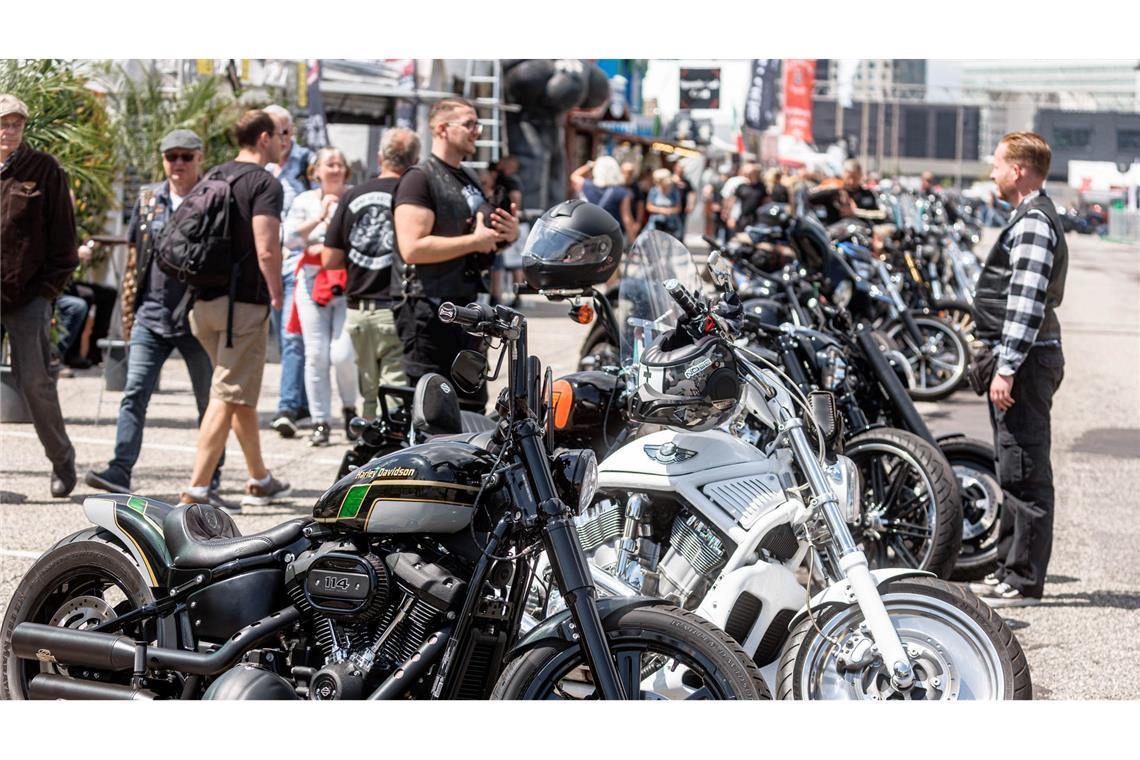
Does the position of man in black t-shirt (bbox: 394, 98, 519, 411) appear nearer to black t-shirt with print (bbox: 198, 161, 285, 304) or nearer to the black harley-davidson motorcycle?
black t-shirt with print (bbox: 198, 161, 285, 304)

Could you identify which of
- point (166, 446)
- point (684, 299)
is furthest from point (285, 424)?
point (684, 299)

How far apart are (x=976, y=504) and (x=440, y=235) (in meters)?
2.51

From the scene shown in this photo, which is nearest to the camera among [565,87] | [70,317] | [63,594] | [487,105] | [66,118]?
[63,594]

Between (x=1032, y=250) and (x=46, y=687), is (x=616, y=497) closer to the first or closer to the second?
(x=46, y=687)

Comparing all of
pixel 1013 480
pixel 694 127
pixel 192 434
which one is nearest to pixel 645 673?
pixel 1013 480

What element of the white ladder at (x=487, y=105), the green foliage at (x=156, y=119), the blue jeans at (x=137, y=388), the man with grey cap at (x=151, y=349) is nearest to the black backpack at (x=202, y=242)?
the man with grey cap at (x=151, y=349)

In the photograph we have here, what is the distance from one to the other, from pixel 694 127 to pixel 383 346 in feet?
110

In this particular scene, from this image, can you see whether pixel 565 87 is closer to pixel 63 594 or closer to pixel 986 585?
pixel 986 585

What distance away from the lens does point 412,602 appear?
133 inches

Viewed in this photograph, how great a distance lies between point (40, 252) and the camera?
6836mm

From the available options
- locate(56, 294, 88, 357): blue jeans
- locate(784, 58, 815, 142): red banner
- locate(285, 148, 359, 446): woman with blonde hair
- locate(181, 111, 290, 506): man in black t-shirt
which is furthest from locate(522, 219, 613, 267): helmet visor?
locate(784, 58, 815, 142): red banner

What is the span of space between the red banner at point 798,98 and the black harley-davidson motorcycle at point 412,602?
35424mm

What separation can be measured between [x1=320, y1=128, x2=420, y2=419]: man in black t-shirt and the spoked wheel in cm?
522

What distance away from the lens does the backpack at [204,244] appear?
6.59 meters
